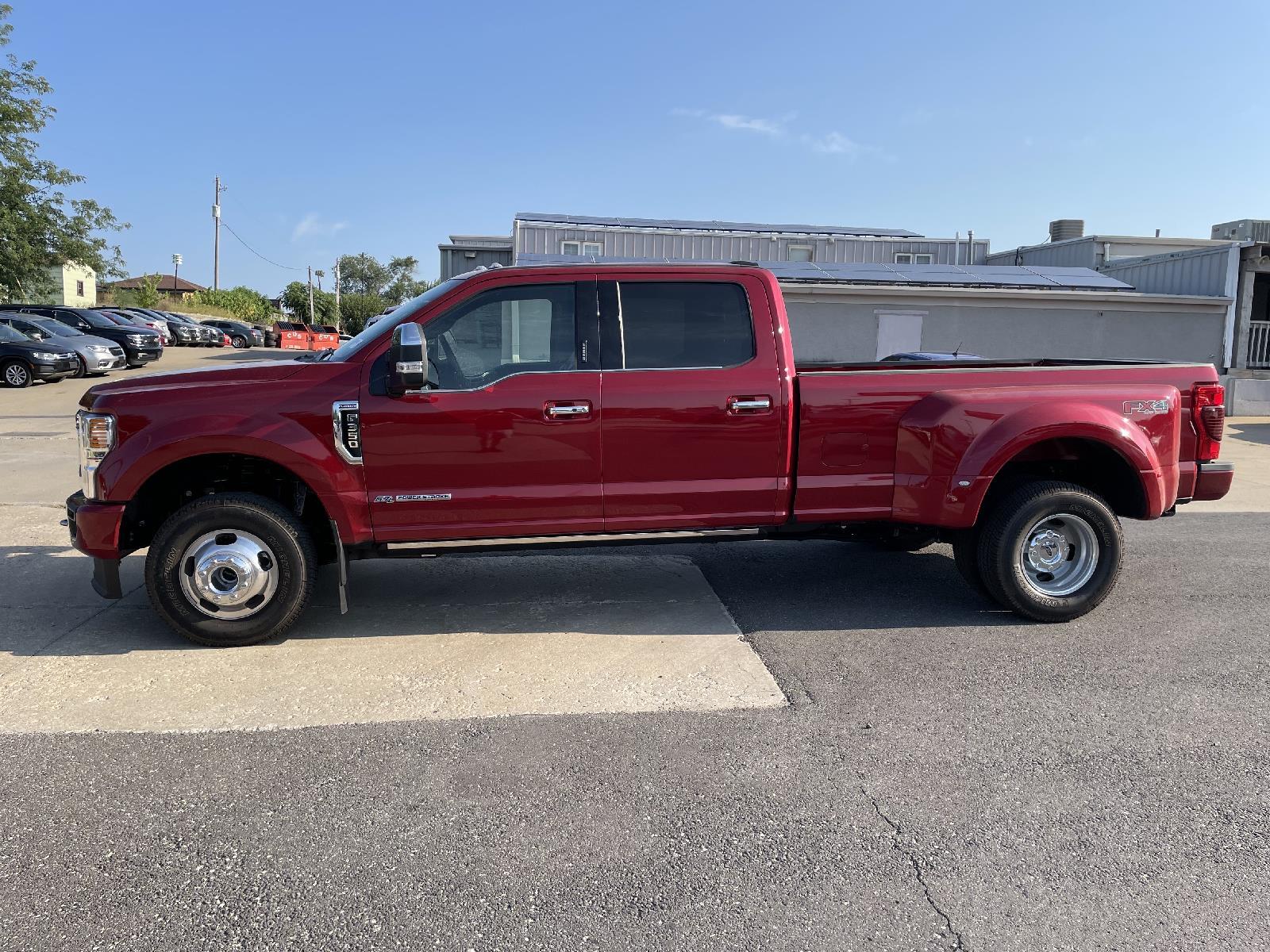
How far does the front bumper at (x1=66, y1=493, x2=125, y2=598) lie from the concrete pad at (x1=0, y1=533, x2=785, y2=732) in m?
0.42

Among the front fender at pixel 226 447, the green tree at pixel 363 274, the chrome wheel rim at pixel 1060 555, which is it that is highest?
the green tree at pixel 363 274

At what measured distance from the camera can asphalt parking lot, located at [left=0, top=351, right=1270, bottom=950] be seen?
107 inches

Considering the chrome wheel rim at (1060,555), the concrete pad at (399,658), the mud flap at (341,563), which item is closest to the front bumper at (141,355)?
the concrete pad at (399,658)

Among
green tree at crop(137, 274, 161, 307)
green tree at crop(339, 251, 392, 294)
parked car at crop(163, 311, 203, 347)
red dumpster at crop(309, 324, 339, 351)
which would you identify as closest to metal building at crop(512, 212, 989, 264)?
red dumpster at crop(309, 324, 339, 351)

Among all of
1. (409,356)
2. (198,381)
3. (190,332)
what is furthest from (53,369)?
(409,356)

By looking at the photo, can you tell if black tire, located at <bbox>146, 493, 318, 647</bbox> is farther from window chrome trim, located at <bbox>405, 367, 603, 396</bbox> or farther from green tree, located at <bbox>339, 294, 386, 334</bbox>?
green tree, located at <bbox>339, 294, 386, 334</bbox>

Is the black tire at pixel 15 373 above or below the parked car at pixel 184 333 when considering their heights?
below

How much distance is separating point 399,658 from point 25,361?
798 inches

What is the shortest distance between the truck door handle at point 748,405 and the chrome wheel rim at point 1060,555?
174 cm

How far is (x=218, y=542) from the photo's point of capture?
488cm

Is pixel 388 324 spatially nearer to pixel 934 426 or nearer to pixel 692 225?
pixel 934 426

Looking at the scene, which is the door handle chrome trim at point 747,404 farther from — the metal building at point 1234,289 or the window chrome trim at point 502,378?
the metal building at point 1234,289

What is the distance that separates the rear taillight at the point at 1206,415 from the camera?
17.9 feet

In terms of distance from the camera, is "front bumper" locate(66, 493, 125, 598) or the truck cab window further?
the truck cab window
